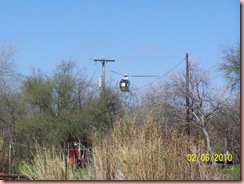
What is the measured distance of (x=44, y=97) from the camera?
1884 centimetres

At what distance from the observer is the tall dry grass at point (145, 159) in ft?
24.2

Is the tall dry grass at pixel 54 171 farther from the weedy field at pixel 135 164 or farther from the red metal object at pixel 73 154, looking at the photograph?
the red metal object at pixel 73 154

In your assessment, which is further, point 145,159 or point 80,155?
point 80,155

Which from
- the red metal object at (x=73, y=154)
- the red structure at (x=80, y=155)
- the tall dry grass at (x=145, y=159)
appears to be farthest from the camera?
the red metal object at (x=73, y=154)

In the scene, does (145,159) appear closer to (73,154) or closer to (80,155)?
(80,155)

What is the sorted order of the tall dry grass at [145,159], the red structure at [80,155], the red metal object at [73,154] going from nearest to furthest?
the tall dry grass at [145,159] → the red structure at [80,155] → the red metal object at [73,154]

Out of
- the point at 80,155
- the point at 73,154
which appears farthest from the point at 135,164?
the point at 73,154

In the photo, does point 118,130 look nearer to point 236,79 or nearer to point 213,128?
point 236,79

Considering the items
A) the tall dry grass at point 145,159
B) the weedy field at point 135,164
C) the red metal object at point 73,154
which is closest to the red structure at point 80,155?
the red metal object at point 73,154

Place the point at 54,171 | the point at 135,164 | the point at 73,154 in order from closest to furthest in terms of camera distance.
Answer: the point at 135,164 → the point at 54,171 → the point at 73,154

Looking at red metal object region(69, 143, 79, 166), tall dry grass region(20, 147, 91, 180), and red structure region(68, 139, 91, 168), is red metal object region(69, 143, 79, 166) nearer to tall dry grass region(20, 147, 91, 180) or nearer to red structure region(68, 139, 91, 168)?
red structure region(68, 139, 91, 168)

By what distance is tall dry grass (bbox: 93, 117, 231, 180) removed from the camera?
7.37 m

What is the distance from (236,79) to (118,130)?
5.05 metres

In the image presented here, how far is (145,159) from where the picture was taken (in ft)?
24.7
